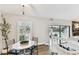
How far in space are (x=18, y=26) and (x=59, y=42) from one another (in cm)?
66

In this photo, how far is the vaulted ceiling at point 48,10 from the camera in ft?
5.55

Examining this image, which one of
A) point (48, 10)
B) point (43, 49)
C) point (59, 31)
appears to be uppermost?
point (48, 10)

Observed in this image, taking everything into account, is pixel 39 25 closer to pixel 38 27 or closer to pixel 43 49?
pixel 38 27

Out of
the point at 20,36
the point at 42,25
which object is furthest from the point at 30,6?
the point at 20,36

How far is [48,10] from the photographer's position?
1.73 meters

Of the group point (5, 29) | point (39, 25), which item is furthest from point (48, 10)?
point (5, 29)

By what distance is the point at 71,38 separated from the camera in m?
1.74

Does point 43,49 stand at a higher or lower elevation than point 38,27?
lower

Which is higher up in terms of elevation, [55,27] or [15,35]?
[55,27]

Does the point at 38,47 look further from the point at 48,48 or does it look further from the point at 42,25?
the point at 42,25

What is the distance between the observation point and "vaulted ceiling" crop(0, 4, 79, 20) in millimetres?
1690

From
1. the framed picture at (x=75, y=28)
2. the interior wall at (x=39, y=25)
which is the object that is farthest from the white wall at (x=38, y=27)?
the framed picture at (x=75, y=28)
